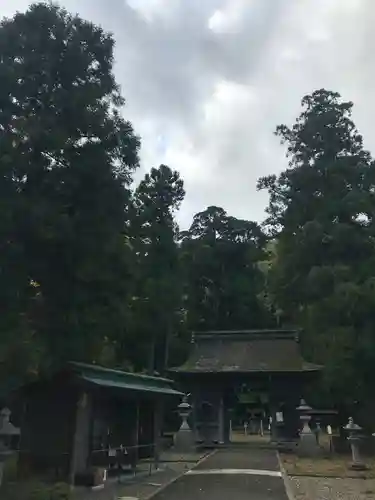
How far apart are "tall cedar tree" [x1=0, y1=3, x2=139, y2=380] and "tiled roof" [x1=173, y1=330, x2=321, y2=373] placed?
51.3 feet

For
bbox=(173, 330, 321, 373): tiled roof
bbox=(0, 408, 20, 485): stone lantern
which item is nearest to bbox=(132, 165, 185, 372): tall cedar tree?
bbox=(173, 330, 321, 373): tiled roof

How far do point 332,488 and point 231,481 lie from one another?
260cm

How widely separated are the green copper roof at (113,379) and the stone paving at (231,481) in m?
2.58

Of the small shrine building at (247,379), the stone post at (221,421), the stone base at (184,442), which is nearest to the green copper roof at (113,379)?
the stone base at (184,442)

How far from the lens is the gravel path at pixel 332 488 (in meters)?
12.4

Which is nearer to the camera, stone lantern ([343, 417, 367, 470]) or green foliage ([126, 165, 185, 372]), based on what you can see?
stone lantern ([343, 417, 367, 470])

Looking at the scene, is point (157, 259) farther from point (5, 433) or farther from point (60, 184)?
point (5, 433)

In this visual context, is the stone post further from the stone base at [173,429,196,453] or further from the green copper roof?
the green copper roof

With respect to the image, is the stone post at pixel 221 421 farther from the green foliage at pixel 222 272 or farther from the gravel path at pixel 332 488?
the green foliage at pixel 222 272

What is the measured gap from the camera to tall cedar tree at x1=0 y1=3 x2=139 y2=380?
37.4ft

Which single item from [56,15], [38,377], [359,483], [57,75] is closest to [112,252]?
[38,377]

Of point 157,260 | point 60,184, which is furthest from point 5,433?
point 157,260

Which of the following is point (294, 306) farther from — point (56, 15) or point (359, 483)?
point (56, 15)

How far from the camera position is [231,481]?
14711 mm
